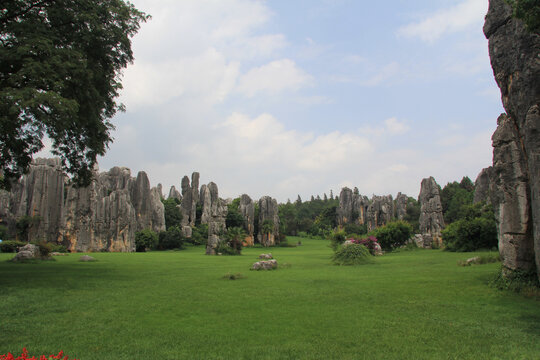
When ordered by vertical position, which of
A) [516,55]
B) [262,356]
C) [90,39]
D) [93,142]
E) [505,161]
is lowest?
[262,356]

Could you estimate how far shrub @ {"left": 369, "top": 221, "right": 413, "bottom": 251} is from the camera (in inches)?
1246

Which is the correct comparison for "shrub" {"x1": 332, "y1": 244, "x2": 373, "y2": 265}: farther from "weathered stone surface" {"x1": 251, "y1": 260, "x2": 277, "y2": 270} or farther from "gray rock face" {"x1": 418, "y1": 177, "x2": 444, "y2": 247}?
"gray rock face" {"x1": 418, "y1": 177, "x2": 444, "y2": 247}

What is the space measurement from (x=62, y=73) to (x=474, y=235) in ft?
83.0

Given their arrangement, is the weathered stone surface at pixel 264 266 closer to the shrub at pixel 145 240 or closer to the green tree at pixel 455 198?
the shrub at pixel 145 240

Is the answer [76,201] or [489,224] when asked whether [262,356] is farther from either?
[76,201]

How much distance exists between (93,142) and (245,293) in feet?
31.4

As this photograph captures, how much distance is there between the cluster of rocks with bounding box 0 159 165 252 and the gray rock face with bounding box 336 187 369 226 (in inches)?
1849

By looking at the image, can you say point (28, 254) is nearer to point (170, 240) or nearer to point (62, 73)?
point (62, 73)

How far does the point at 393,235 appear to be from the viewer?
31656 mm

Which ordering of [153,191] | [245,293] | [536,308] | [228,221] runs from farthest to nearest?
[153,191]
[228,221]
[245,293]
[536,308]

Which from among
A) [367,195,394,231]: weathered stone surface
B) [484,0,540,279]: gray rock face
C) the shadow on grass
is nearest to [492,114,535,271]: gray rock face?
[484,0,540,279]: gray rock face

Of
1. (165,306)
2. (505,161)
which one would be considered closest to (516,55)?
(505,161)

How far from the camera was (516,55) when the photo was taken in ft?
31.8

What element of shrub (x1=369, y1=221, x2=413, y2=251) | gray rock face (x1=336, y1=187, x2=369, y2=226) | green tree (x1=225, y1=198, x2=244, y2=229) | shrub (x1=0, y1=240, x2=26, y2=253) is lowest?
shrub (x1=0, y1=240, x2=26, y2=253)
